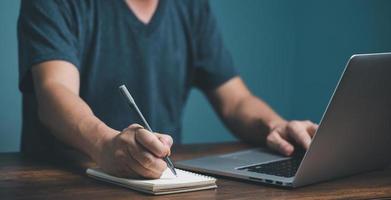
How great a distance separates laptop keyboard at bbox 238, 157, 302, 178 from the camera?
43.8 inches

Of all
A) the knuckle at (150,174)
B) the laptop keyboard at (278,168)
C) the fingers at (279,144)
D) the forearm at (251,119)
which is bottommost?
the forearm at (251,119)

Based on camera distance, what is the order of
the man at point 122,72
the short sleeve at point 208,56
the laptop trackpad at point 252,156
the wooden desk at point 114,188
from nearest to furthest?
the wooden desk at point 114,188 < the laptop trackpad at point 252,156 < the man at point 122,72 < the short sleeve at point 208,56

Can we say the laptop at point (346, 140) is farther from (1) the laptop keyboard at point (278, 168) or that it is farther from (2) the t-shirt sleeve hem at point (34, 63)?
(2) the t-shirt sleeve hem at point (34, 63)

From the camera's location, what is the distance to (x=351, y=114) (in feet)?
3.41

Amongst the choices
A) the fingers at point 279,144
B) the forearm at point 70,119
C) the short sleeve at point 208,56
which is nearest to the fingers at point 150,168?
the forearm at point 70,119

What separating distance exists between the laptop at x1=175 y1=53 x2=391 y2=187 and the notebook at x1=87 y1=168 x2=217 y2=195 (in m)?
0.09

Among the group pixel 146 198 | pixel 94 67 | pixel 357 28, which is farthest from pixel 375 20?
pixel 146 198

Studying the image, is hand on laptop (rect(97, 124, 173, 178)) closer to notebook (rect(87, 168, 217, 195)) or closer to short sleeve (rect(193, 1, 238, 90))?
notebook (rect(87, 168, 217, 195))

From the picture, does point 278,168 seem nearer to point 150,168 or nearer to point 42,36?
point 150,168

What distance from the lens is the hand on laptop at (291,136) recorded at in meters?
1.33

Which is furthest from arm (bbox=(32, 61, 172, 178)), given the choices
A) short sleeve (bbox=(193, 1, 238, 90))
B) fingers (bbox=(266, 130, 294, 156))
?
short sleeve (bbox=(193, 1, 238, 90))

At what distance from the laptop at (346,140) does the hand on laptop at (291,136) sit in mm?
110

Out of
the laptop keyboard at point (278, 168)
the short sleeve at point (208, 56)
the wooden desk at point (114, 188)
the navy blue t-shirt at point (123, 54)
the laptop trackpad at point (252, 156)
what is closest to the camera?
the wooden desk at point (114, 188)

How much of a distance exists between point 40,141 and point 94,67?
0.67 feet
